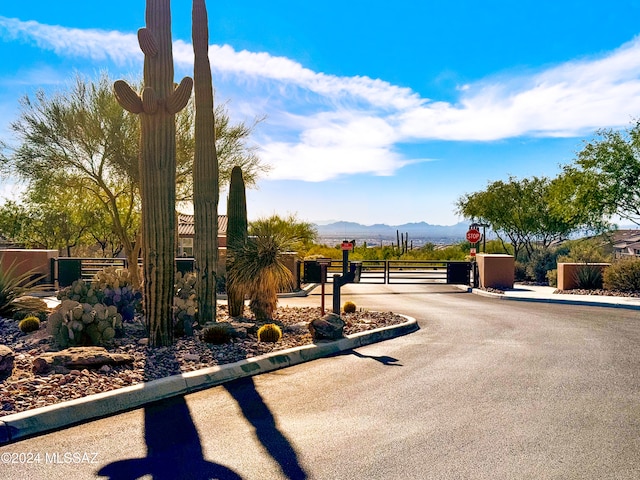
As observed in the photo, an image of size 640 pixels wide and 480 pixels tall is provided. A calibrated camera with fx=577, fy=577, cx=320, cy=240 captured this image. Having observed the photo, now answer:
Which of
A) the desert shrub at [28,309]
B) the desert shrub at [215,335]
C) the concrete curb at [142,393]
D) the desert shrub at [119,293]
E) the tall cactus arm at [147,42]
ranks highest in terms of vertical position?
the tall cactus arm at [147,42]

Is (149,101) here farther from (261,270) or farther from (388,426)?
(388,426)

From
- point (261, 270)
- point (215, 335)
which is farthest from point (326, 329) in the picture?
point (261, 270)

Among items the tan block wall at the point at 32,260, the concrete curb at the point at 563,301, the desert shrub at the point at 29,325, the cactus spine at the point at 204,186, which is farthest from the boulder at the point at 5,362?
the concrete curb at the point at 563,301

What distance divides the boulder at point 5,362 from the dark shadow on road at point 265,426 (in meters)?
2.55

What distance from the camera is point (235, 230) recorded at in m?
12.2

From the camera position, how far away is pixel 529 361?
→ 29.1 feet

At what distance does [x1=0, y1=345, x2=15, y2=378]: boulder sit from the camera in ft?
22.1

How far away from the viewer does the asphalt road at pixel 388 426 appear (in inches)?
185

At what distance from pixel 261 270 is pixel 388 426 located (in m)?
6.03

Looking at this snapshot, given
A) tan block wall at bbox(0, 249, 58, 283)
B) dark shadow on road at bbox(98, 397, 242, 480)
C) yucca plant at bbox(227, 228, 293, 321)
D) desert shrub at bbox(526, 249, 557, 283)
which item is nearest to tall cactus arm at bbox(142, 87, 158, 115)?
yucca plant at bbox(227, 228, 293, 321)

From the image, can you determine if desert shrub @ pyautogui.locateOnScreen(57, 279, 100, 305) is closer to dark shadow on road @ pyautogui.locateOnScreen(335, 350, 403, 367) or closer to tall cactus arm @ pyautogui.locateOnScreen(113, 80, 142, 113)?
tall cactus arm @ pyautogui.locateOnScreen(113, 80, 142, 113)

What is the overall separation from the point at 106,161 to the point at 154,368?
13.4 metres

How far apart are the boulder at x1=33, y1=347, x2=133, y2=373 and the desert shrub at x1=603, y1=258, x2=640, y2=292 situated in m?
18.0

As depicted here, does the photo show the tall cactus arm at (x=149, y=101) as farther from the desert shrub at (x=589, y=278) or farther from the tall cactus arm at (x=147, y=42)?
the desert shrub at (x=589, y=278)
